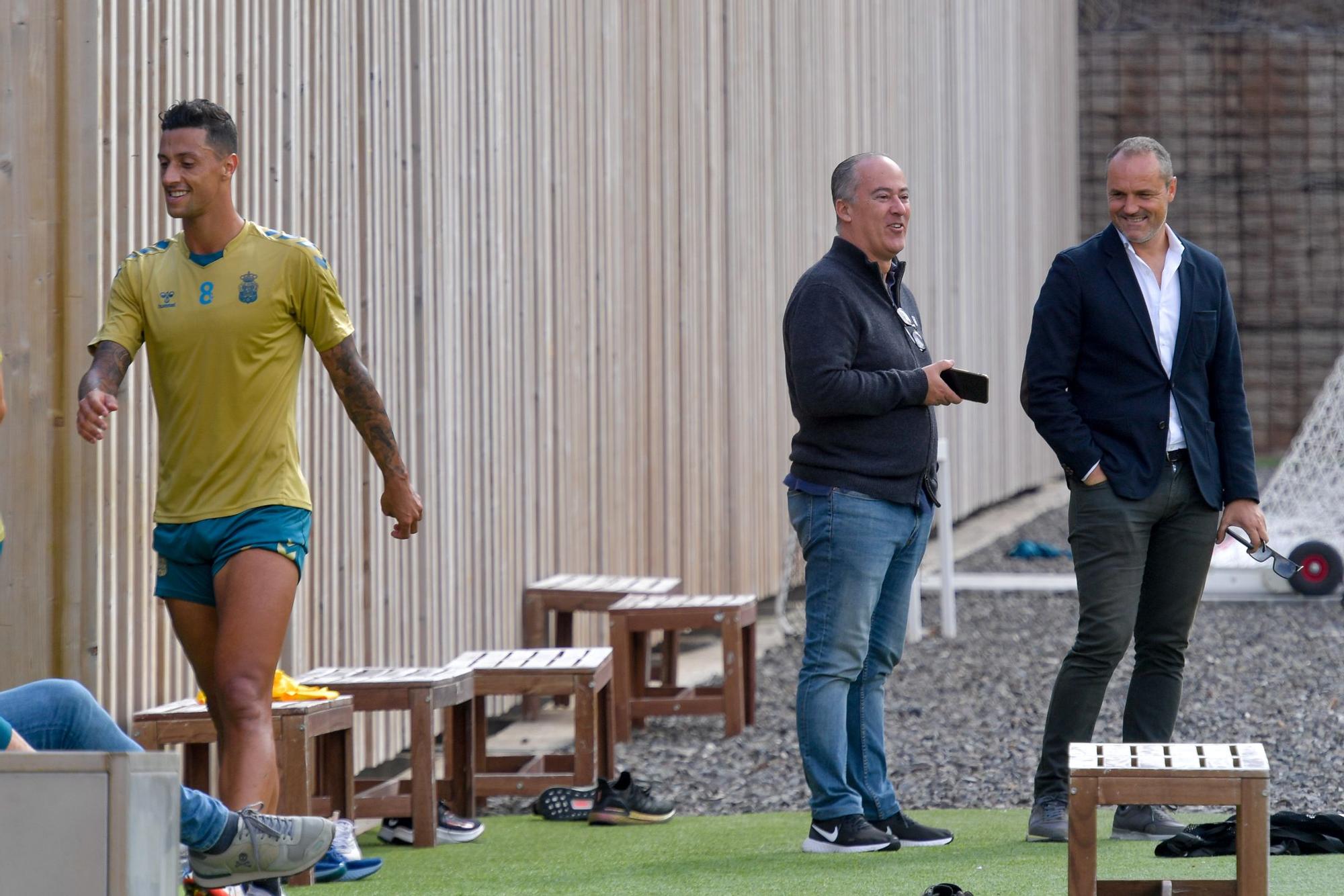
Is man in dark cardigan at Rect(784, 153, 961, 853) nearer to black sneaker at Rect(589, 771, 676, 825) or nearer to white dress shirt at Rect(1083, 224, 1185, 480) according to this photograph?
white dress shirt at Rect(1083, 224, 1185, 480)

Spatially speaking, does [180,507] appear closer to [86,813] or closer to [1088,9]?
[86,813]

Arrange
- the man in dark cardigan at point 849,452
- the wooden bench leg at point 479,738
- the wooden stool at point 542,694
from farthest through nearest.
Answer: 1. the wooden bench leg at point 479,738
2. the wooden stool at point 542,694
3. the man in dark cardigan at point 849,452

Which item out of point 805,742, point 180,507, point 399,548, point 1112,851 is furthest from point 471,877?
point 399,548

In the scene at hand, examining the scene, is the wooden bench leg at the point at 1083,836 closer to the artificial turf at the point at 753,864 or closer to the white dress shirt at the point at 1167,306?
the artificial turf at the point at 753,864

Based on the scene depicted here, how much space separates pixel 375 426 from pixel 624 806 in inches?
73.4

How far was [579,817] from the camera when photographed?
5.56 m

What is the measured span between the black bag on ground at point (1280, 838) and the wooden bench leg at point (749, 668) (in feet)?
10.3

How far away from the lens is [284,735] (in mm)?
4441

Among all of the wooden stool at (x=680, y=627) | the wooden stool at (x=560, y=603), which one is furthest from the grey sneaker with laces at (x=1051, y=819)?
the wooden stool at (x=560, y=603)

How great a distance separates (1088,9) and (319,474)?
22.2 m

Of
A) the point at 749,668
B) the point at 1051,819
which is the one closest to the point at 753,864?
the point at 1051,819

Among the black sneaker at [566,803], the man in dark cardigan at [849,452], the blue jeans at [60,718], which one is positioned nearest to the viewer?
the blue jeans at [60,718]

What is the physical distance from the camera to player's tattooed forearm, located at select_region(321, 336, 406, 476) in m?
4.02

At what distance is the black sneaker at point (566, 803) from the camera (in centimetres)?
556
